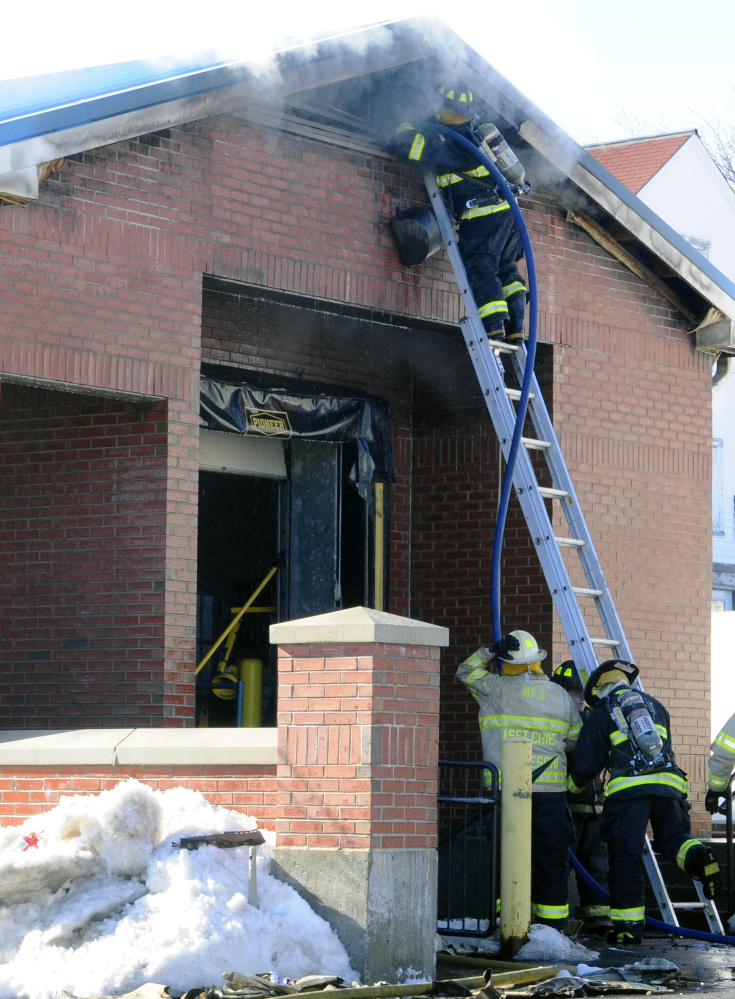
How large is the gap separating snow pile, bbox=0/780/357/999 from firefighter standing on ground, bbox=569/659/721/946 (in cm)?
250

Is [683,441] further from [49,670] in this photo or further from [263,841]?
[263,841]

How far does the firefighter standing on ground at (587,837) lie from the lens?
984 cm

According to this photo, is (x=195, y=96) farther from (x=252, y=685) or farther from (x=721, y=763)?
(x=721, y=763)

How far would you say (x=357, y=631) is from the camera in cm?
715

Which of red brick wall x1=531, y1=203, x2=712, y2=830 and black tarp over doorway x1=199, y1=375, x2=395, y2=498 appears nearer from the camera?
black tarp over doorway x1=199, y1=375, x2=395, y2=498

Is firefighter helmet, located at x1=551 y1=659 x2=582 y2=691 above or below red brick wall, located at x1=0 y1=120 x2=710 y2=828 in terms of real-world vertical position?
below

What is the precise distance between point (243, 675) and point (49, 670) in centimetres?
289

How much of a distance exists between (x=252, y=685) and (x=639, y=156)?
18.8 m

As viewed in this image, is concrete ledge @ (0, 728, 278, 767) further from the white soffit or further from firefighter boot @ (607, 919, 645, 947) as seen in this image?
the white soffit

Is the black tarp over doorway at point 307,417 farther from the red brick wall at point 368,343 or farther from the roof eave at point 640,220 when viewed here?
the roof eave at point 640,220

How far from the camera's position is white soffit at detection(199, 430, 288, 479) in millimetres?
11547

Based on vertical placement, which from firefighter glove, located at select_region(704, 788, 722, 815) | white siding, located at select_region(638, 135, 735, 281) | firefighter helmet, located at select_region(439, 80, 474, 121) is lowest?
firefighter glove, located at select_region(704, 788, 722, 815)

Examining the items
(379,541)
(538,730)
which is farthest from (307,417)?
(538,730)

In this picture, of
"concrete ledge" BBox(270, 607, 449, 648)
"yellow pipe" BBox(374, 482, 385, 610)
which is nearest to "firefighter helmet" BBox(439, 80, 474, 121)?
"yellow pipe" BBox(374, 482, 385, 610)
